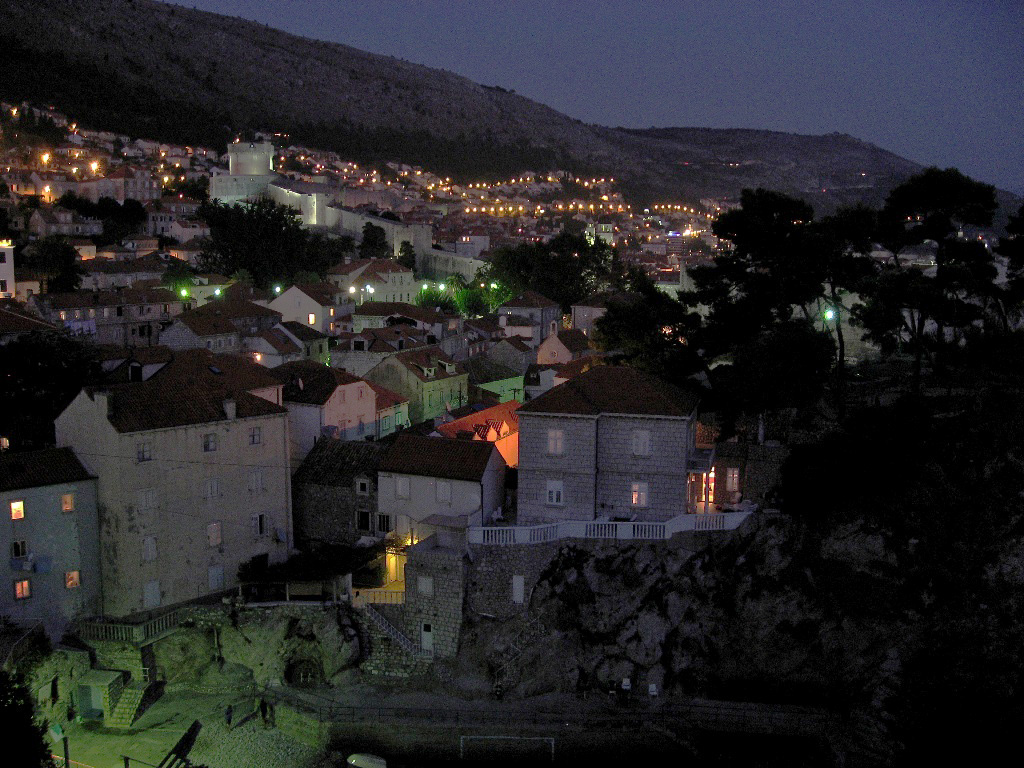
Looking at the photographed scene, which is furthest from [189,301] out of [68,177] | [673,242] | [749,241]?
[673,242]

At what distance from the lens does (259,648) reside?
31.0 meters

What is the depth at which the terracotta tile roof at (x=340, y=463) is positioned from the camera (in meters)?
34.9

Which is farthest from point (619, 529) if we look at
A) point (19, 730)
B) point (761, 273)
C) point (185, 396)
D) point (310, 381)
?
point (19, 730)

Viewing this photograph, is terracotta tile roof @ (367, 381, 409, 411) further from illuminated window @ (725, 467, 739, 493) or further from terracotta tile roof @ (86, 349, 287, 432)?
illuminated window @ (725, 467, 739, 493)

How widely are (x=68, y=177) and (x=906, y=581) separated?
8574 centimetres

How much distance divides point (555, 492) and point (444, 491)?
3.82 m

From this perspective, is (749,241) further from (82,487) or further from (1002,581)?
(82,487)

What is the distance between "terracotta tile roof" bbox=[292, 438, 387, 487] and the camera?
34.9 metres

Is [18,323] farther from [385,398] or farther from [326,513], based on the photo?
[326,513]

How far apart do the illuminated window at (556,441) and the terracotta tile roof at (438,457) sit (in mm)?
2152

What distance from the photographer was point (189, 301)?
6575 centimetres

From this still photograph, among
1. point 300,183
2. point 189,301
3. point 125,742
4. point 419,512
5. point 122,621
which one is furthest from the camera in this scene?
point 300,183

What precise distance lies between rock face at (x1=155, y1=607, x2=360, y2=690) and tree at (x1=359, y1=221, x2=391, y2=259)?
2364 inches

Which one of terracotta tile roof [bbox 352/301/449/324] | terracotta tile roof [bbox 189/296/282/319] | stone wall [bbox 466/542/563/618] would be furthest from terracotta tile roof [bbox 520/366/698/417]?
terracotta tile roof [bbox 189/296/282/319]
